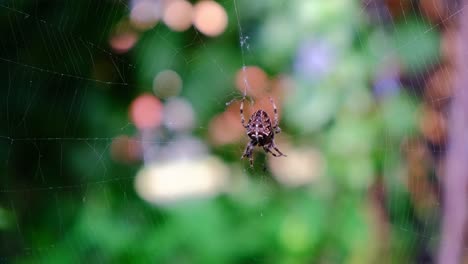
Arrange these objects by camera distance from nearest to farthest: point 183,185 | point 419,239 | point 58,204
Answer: point 419,239, point 58,204, point 183,185

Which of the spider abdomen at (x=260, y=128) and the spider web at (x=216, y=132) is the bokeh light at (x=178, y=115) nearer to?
the spider web at (x=216, y=132)

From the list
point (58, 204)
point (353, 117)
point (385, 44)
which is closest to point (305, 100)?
point (353, 117)

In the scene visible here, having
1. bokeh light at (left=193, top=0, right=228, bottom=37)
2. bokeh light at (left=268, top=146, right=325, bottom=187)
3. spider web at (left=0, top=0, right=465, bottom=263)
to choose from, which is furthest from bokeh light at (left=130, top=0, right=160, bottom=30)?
bokeh light at (left=268, top=146, right=325, bottom=187)

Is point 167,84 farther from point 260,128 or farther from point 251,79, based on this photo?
point 260,128

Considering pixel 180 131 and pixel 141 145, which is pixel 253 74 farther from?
pixel 141 145

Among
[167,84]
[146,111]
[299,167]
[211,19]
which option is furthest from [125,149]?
[299,167]

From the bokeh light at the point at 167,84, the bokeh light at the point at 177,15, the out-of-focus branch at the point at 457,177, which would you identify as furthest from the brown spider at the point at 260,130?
the out-of-focus branch at the point at 457,177
